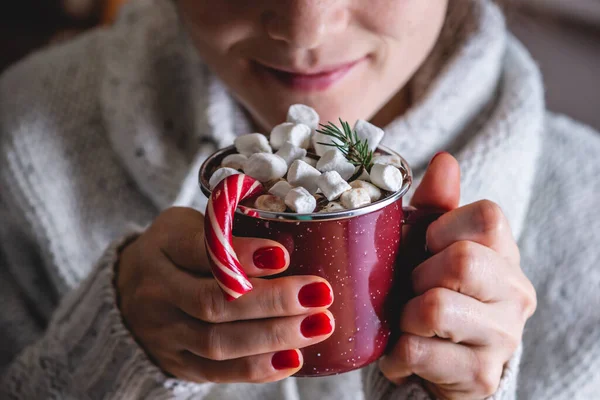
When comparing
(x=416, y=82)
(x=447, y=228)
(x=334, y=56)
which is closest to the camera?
(x=447, y=228)

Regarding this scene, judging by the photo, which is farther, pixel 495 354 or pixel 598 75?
pixel 598 75

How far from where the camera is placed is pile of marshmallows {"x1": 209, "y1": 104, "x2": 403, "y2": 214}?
48 cm

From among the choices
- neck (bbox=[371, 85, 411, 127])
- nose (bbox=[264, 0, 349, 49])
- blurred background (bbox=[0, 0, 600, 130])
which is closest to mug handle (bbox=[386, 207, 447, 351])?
nose (bbox=[264, 0, 349, 49])

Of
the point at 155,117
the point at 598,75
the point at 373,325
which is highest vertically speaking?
the point at 373,325

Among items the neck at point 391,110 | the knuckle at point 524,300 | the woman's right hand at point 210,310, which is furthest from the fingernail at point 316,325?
the neck at point 391,110

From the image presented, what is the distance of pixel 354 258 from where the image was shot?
51 cm

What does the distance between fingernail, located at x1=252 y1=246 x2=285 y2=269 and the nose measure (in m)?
0.30

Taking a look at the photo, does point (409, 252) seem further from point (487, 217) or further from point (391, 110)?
point (391, 110)

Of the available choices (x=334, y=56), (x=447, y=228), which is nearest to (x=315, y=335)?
(x=447, y=228)

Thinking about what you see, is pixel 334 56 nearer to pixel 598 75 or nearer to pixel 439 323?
pixel 439 323

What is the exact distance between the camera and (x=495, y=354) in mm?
607

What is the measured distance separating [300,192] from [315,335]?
13 cm

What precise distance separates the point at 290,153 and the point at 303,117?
0.21 feet

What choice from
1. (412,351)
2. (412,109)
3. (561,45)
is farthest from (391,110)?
(561,45)
